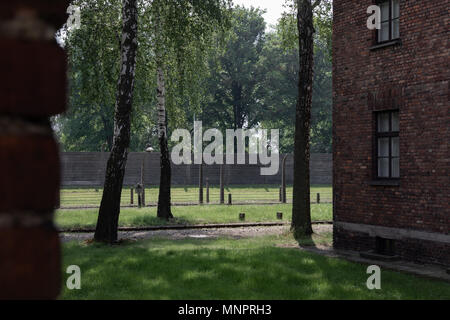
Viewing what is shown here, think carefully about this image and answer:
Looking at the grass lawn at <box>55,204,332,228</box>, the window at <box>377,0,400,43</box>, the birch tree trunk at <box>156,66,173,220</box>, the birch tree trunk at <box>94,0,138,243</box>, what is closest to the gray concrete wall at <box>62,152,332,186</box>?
the grass lawn at <box>55,204,332,228</box>

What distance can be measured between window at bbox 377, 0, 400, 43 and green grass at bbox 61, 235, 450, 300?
5.30 meters

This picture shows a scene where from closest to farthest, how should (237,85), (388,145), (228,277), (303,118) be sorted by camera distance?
1. (228,277)
2. (388,145)
3. (303,118)
4. (237,85)

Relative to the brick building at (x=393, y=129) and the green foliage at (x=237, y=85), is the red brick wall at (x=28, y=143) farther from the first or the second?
the green foliage at (x=237, y=85)

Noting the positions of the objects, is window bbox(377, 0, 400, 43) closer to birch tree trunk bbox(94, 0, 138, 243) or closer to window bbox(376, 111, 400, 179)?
window bbox(376, 111, 400, 179)

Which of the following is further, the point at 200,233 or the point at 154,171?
the point at 154,171

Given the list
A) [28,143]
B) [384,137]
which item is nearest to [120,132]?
[384,137]

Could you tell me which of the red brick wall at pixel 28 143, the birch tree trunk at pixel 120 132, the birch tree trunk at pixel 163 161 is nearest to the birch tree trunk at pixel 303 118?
the birch tree trunk at pixel 120 132

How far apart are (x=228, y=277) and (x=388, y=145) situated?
5578 mm

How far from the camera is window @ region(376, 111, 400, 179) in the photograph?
12.4 metres

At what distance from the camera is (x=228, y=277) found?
9.05m

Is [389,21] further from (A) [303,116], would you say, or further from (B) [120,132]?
(B) [120,132]

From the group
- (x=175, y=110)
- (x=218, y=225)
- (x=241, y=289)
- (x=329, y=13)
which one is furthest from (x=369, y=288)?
(x=329, y=13)

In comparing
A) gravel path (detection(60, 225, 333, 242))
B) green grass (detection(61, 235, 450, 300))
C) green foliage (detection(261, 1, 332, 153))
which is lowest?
gravel path (detection(60, 225, 333, 242))
